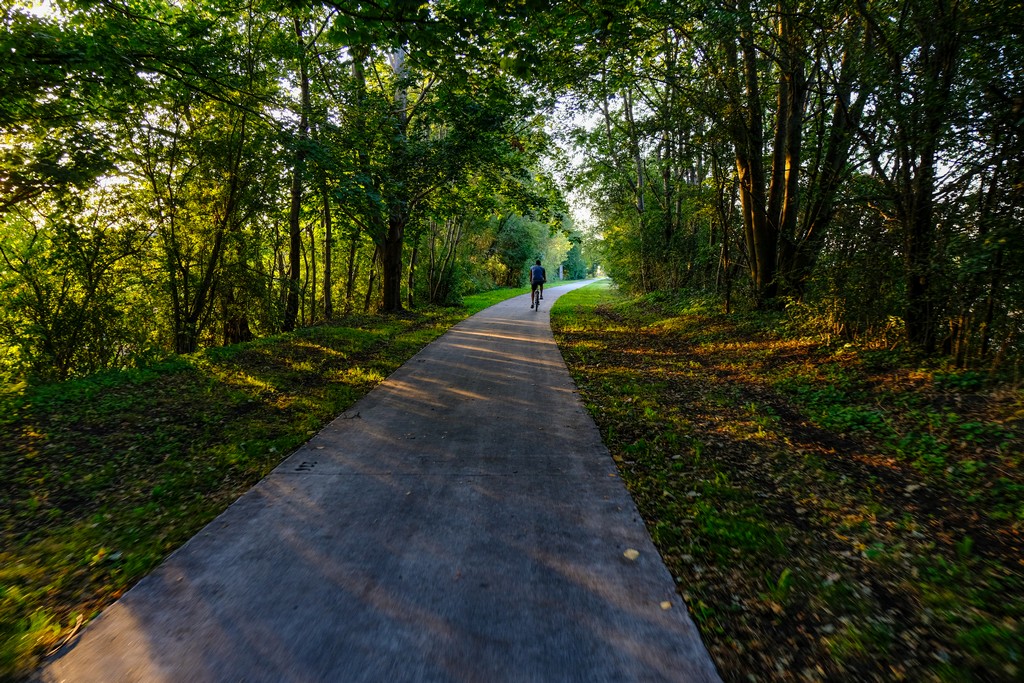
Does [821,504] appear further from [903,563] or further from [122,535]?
[122,535]

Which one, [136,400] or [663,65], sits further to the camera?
[663,65]

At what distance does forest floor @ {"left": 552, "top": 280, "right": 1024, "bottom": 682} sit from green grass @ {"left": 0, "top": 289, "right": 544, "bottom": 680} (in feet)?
11.0

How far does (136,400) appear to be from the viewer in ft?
19.3

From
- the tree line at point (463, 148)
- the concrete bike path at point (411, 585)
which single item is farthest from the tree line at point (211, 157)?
the concrete bike path at point (411, 585)

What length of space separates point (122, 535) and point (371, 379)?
168 inches

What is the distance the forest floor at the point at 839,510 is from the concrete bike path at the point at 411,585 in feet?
1.25

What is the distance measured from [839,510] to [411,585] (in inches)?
129

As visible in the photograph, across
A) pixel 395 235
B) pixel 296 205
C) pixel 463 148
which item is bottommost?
pixel 395 235

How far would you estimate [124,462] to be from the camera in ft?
13.8

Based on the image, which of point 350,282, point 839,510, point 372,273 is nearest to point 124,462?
point 839,510

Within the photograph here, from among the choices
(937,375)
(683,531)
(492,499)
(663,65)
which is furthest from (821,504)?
(663,65)

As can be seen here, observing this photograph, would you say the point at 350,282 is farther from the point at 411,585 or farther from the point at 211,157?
the point at 411,585

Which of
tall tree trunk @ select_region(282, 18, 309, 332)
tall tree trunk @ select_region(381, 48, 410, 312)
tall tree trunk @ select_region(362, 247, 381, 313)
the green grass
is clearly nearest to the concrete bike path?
the green grass

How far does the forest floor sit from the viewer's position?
223 centimetres
